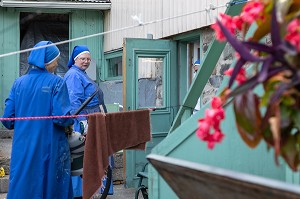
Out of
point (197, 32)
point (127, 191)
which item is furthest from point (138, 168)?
point (197, 32)

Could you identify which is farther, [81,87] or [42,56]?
[81,87]

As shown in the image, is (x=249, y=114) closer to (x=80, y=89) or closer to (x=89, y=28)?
(x=80, y=89)

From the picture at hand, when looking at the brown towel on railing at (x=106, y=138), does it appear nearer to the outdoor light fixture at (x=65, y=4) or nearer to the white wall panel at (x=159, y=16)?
the white wall panel at (x=159, y=16)

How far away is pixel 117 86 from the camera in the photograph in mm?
9758

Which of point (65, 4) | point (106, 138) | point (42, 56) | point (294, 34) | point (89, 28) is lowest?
point (106, 138)

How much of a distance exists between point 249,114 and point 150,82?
6.24m

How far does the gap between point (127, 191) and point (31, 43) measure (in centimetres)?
582

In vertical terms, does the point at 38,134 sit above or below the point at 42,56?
below

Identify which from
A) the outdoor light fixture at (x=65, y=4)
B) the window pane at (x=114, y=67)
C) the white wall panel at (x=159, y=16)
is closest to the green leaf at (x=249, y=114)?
the white wall panel at (x=159, y=16)

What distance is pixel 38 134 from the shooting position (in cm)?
467

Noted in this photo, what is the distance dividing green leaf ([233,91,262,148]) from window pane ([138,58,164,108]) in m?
5.85

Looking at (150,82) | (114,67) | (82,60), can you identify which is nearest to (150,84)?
(150,82)

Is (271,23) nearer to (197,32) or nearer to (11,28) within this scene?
(197,32)

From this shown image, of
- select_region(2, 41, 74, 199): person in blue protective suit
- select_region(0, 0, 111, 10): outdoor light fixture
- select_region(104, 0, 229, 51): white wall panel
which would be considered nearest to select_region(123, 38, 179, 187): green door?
select_region(104, 0, 229, 51): white wall panel
